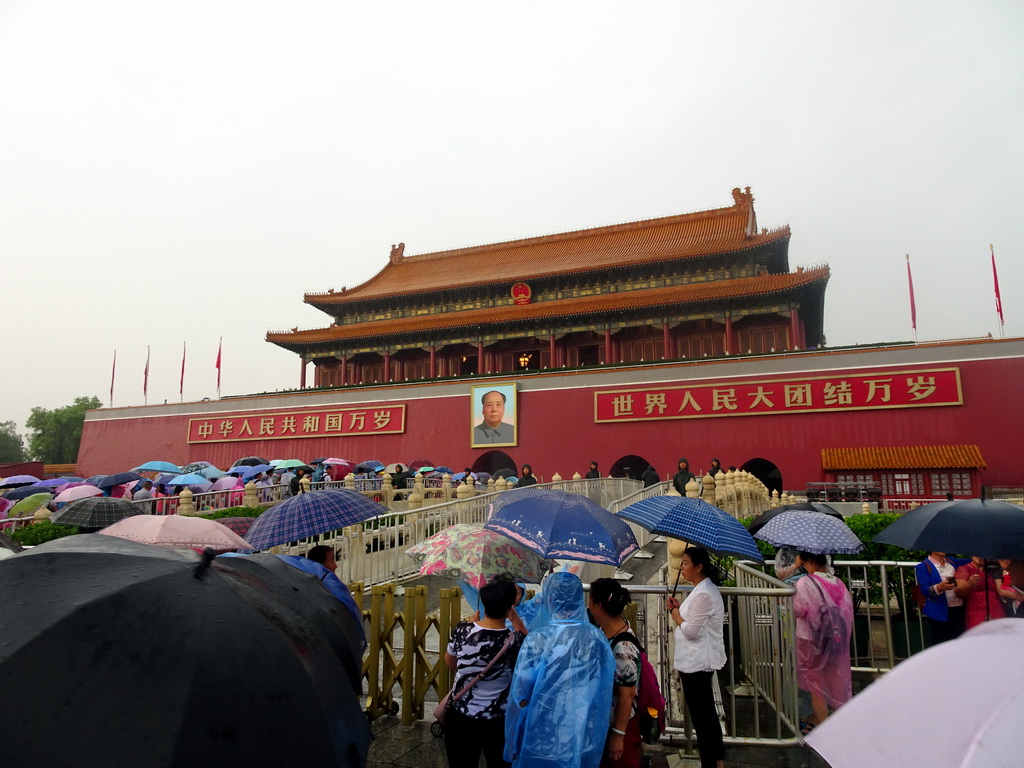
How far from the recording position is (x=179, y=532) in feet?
14.9

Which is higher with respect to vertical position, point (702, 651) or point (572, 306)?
point (572, 306)

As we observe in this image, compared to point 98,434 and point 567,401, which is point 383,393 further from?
point 98,434

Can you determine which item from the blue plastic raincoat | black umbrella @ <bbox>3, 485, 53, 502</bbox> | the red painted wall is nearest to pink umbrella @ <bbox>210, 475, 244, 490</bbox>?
black umbrella @ <bbox>3, 485, 53, 502</bbox>

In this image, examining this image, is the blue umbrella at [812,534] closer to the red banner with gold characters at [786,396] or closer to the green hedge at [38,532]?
the green hedge at [38,532]

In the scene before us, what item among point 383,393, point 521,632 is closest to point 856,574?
point 521,632

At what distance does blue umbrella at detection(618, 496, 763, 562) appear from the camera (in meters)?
4.35

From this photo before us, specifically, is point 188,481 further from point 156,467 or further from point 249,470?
point 156,467

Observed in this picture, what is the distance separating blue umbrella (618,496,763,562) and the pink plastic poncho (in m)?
0.46

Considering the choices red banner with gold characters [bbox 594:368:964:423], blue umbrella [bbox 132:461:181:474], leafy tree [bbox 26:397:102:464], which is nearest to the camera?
red banner with gold characters [bbox 594:368:964:423]

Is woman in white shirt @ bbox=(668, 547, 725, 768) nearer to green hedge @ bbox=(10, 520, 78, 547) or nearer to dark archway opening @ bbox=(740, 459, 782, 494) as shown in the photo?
green hedge @ bbox=(10, 520, 78, 547)

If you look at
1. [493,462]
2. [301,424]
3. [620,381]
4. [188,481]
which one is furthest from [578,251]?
[188,481]

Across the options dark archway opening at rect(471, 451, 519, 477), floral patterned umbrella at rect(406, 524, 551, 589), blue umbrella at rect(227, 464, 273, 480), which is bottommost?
floral patterned umbrella at rect(406, 524, 551, 589)

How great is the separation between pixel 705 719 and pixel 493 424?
21.0 meters

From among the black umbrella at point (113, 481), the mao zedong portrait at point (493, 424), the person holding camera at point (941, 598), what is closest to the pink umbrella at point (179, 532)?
the person holding camera at point (941, 598)
